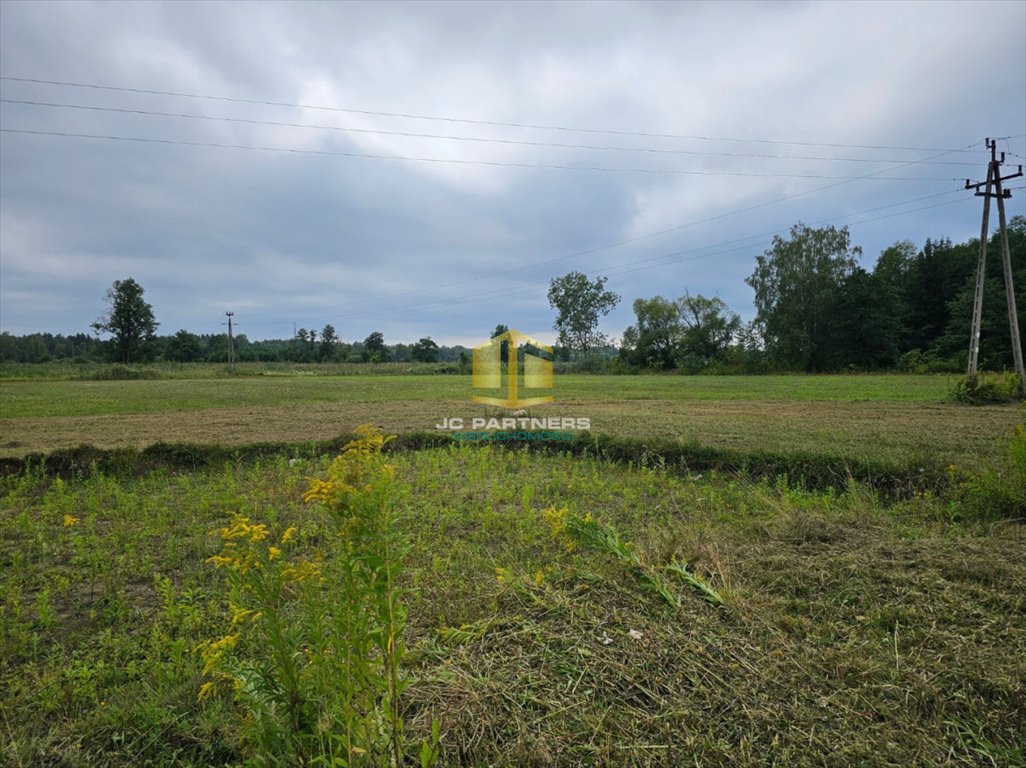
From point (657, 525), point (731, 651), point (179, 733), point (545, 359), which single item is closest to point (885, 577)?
point (731, 651)

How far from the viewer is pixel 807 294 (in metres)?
50.5

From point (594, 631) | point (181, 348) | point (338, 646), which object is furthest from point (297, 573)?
point (181, 348)

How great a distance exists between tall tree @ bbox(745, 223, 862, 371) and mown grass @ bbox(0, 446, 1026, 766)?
5112cm

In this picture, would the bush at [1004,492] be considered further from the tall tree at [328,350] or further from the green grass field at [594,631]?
the tall tree at [328,350]

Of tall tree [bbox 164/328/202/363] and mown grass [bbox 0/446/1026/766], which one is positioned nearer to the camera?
mown grass [bbox 0/446/1026/766]

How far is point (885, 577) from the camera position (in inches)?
127

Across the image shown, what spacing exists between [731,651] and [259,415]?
48.9ft

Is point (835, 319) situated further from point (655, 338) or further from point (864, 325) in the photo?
point (655, 338)

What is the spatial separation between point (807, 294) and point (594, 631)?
56537 mm

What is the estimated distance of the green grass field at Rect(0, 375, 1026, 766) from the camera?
2088 mm

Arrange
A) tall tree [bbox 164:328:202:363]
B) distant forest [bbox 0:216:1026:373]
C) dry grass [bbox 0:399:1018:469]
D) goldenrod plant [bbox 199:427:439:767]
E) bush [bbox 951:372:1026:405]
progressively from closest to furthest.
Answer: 1. goldenrod plant [bbox 199:427:439:767]
2. dry grass [bbox 0:399:1018:469]
3. bush [bbox 951:372:1026:405]
4. distant forest [bbox 0:216:1026:373]
5. tall tree [bbox 164:328:202:363]

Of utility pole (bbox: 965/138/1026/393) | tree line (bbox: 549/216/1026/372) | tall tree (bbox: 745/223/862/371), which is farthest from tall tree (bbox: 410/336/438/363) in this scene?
utility pole (bbox: 965/138/1026/393)

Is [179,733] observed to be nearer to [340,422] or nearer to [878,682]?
[878,682]

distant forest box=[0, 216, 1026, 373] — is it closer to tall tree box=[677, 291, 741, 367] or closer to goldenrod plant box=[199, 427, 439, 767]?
tall tree box=[677, 291, 741, 367]
